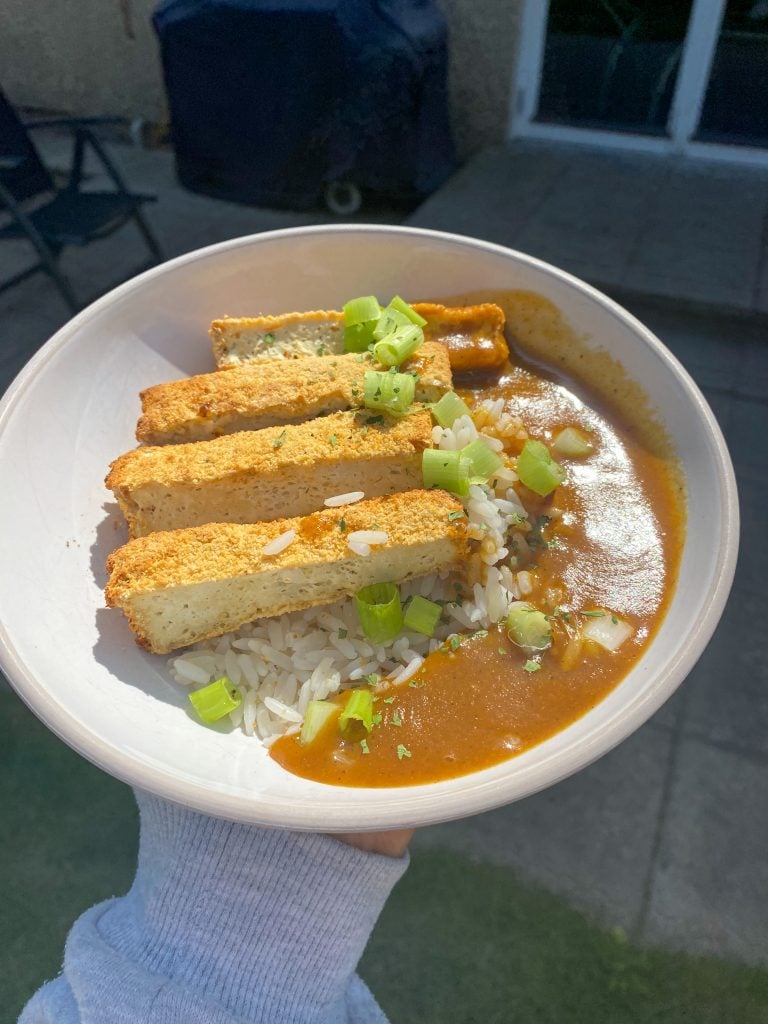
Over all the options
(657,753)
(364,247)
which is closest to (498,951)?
(657,753)

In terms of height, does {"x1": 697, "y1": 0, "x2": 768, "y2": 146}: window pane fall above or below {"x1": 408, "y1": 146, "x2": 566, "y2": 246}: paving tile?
above

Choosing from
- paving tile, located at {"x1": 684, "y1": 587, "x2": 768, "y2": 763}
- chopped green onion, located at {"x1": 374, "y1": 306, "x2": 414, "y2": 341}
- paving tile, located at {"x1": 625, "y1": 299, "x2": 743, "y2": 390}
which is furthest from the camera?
paving tile, located at {"x1": 625, "y1": 299, "x2": 743, "y2": 390}

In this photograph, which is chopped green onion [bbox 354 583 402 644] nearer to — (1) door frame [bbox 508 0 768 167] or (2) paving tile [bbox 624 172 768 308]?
(2) paving tile [bbox 624 172 768 308]

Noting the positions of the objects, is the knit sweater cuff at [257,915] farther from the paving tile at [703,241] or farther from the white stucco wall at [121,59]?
the white stucco wall at [121,59]

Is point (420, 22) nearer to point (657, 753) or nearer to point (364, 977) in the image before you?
point (657, 753)

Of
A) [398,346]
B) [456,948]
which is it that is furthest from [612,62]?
[456,948]

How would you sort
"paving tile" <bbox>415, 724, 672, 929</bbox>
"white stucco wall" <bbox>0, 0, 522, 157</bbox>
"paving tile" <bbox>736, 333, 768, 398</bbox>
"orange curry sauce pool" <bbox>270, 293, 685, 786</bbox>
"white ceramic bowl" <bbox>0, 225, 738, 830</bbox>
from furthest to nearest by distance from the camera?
"white stucco wall" <bbox>0, 0, 522, 157</bbox> < "paving tile" <bbox>736, 333, 768, 398</bbox> < "paving tile" <bbox>415, 724, 672, 929</bbox> < "orange curry sauce pool" <bbox>270, 293, 685, 786</bbox> < "white ceramic bowl" <bbox>0, 225, 738, 830</bbox>

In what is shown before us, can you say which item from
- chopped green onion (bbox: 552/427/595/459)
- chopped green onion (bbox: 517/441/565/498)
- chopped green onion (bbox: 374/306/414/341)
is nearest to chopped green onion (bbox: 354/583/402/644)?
chopped green onion (bbox: 517/441/565/498)

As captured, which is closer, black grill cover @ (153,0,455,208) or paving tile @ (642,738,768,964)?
paving tile @ (642,738,768,964)
